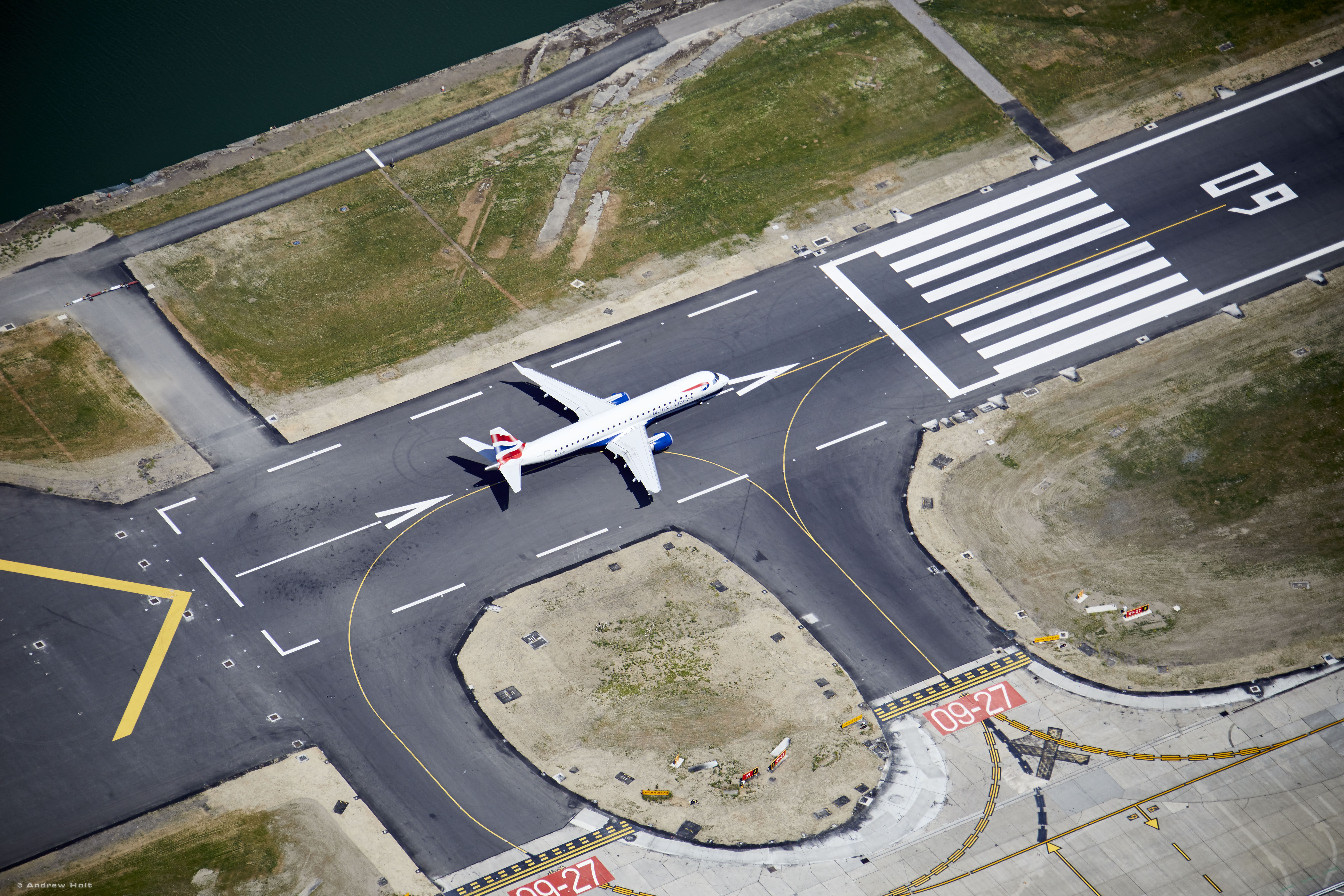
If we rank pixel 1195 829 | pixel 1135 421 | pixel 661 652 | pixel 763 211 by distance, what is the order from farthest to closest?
pixel 763 211 → pixel 1135 421 → pixel 661 652 → pixel 1195 829

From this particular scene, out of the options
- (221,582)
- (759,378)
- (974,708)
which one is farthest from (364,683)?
(974,708)

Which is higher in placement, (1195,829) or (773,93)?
(773,93)

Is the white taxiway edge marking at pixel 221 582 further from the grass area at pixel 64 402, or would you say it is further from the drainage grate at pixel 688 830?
the drainage grate at pixel 688 830

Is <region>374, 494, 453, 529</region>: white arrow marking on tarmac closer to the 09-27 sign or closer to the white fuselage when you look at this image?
the white fuselage

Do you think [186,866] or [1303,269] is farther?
[1303,269]

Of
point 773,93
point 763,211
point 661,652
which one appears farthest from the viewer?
point 773,93

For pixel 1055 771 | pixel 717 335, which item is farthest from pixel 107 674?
pixel 1055 771

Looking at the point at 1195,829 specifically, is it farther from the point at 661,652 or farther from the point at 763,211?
the point at 763,211

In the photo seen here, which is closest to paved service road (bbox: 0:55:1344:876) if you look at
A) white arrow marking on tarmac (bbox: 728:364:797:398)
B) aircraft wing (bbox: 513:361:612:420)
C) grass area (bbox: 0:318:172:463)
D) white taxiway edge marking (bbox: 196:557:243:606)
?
white arrow marking on tarmac (bbox: 728:364:797:398)
